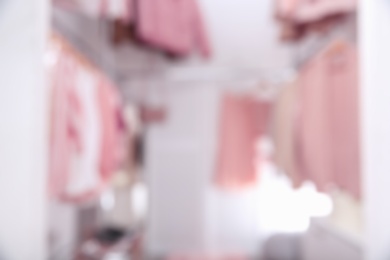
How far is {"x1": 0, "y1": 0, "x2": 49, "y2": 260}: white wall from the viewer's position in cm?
61

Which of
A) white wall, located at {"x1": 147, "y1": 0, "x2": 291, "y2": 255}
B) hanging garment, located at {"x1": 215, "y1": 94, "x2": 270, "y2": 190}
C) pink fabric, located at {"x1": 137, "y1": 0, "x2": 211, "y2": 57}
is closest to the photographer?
pink fabric, located at {"x1": 137, "y1": 0, "x2": 211, "y2": 57}

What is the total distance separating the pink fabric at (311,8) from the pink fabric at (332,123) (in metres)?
0.13

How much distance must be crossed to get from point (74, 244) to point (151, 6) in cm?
111

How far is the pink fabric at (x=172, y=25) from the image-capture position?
1.53 metres

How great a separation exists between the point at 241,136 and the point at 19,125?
2.78m

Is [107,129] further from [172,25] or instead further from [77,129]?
[172,25]

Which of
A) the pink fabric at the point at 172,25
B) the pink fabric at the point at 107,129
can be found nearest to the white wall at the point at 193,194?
the pink fabric at the point at 172,25

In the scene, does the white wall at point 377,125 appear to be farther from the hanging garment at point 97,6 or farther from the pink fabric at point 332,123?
the hanging garment at point 97,6

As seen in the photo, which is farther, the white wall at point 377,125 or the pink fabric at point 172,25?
the pink fabric at point 172,25

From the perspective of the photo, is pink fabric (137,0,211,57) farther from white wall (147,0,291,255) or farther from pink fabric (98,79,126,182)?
white wall (147,0,291,255)

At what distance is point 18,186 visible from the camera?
2.03 feet

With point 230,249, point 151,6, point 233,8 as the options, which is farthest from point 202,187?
point 151,6

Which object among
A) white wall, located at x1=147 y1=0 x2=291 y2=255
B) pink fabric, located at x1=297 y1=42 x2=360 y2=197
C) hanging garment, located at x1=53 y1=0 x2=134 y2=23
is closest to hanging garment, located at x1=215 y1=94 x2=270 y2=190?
white wall, located at x1=147 y1=0 x2=291 y2=255

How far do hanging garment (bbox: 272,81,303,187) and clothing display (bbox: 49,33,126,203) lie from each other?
0.69 m
